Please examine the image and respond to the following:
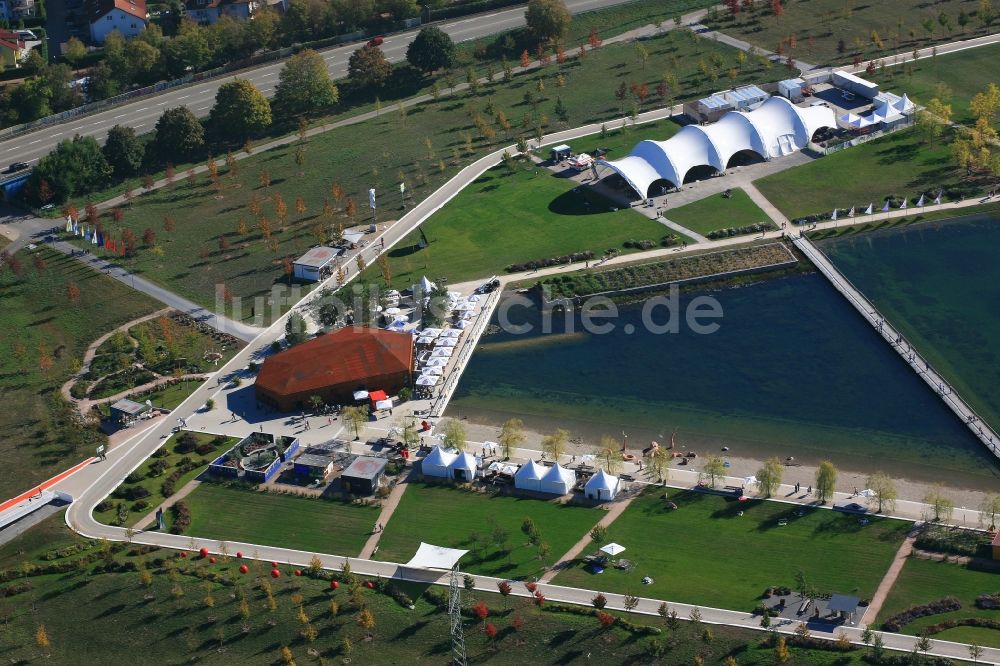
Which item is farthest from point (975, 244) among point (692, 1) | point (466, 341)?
point (692, 1)

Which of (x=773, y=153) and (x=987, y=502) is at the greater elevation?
(x=773, y=153)

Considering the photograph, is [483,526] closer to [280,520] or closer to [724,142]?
[280,520]

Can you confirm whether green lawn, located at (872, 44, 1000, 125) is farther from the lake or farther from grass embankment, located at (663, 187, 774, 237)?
the lake

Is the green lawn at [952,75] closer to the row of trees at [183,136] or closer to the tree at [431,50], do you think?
the tree at [431,50]

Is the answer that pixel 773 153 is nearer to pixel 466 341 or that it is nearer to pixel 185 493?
pixel 466 341

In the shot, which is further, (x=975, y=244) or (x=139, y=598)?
(x=975, y=244)

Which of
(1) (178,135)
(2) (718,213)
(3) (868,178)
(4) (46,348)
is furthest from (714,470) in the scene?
(1) (178,135)

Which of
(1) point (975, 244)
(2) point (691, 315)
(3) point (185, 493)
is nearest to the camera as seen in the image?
(3) point (185, 493)
